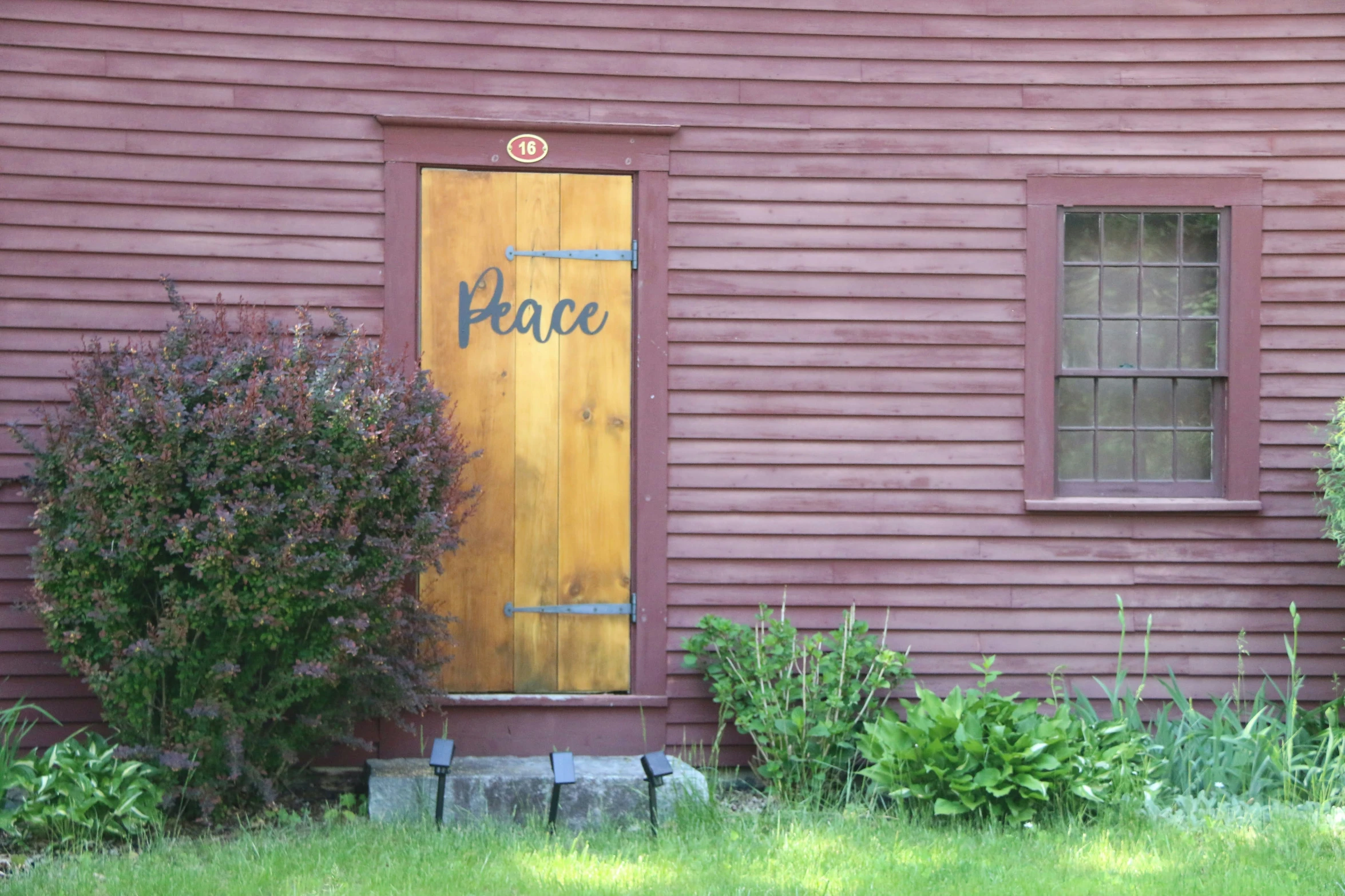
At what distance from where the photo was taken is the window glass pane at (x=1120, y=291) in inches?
229

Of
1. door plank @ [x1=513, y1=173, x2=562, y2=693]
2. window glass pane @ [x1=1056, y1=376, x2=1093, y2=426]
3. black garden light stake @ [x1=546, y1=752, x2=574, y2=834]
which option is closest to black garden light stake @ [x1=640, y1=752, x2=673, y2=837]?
black garden light stake @ [x1=546, y1=752, x2=574, y2=834]

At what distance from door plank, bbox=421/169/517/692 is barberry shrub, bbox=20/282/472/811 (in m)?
0.62

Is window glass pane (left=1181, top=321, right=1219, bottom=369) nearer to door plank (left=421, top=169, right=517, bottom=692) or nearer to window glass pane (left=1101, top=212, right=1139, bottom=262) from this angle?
window glass pane (left=1101, top=212, right=1139, bottom=262)

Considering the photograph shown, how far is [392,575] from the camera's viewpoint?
452cm

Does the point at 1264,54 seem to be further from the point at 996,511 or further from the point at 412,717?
the point at 412,717

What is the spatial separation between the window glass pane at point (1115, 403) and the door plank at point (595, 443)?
7.79 feet

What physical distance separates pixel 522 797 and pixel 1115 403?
3.46 m

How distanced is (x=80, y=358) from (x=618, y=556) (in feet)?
8.44

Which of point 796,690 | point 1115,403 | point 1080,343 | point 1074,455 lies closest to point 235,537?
point 796,690

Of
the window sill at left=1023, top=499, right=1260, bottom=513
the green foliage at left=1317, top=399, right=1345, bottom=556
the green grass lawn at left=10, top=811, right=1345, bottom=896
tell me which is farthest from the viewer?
the window sill at left=1023, top=499, right=1260, bottom=513

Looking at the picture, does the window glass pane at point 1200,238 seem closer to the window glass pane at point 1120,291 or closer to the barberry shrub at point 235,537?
the window glass pane at point 1120,291

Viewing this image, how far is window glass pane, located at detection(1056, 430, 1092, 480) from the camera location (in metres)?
5.79

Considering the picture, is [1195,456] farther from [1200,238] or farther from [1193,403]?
[1200,238]

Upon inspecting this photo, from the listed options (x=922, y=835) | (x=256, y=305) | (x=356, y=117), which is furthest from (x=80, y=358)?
(x=922, y=835)
